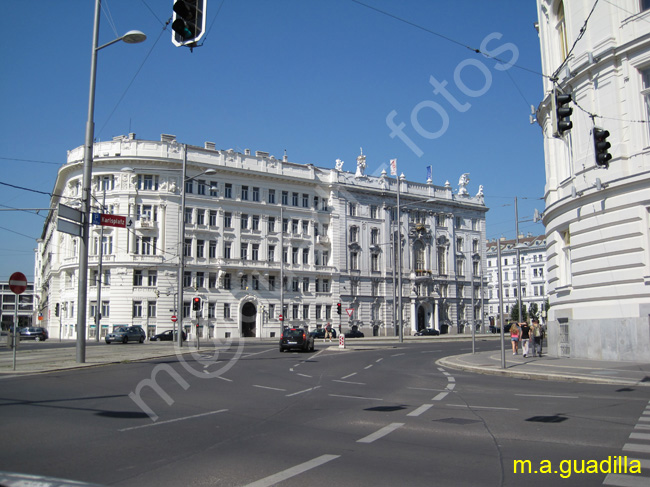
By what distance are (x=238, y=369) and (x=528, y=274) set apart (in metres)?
96.8

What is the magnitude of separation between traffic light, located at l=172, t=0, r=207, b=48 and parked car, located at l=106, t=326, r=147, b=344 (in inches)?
1604

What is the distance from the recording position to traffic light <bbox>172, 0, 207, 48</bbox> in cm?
898

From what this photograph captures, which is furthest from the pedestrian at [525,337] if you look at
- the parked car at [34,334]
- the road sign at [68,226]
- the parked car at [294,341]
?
the parked car at [34,334]

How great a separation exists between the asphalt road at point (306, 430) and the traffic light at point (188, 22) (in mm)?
6027

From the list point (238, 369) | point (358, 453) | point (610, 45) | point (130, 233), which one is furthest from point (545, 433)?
point (130, 233)

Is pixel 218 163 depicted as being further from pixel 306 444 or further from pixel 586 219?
pixel 306 444

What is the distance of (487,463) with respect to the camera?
681 centimetres

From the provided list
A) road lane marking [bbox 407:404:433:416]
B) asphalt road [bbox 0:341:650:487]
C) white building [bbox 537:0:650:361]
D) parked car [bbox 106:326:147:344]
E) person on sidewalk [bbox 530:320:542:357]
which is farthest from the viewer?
parked car [bbox 106:326:147:344]

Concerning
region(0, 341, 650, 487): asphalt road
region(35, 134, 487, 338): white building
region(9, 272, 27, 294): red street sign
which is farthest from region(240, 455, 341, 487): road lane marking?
region(35, 134, 487, 338): white building

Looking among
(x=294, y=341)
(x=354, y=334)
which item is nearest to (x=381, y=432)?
(x=294, y=341)

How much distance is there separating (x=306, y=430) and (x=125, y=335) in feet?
134

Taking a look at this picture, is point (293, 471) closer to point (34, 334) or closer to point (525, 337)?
point (525, 337)

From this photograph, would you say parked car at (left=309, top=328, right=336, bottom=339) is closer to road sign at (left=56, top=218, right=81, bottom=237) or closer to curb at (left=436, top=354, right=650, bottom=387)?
curb at (left=436, top=354, right=650, bottom=387)

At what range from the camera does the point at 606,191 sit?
22.1 meters
